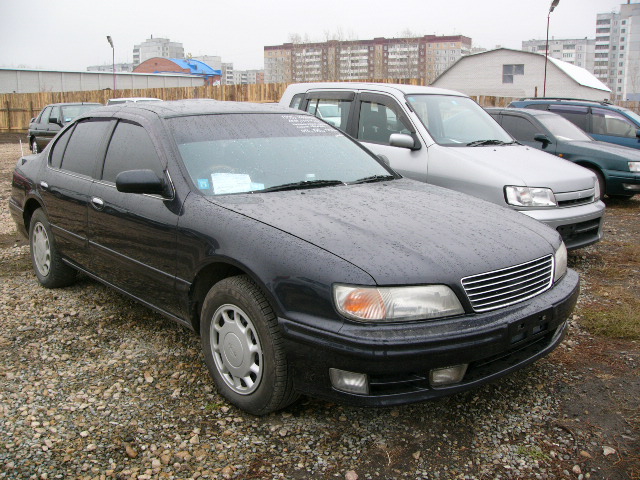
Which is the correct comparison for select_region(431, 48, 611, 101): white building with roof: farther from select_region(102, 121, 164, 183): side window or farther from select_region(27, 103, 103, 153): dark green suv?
select_region(102, 121, 164, 183): side window

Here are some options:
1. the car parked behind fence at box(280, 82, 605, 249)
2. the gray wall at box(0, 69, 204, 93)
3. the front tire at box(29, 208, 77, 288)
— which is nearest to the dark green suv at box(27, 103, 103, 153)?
the car parked behind fence at box(280, 82, 605, 249)

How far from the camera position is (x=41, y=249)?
5.27m

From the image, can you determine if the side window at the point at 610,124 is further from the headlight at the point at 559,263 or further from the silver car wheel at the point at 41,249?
the silver car wheel at the point at 41,249

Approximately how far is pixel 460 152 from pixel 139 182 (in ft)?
12.4

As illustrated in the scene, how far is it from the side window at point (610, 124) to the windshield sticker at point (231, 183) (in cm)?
1004

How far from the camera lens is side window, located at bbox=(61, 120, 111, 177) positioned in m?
4.45

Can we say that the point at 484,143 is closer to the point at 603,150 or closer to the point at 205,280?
the point at 603,150

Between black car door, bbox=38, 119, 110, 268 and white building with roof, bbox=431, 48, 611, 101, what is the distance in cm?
4692

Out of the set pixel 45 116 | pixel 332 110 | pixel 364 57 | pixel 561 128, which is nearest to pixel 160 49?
pixel 364 57

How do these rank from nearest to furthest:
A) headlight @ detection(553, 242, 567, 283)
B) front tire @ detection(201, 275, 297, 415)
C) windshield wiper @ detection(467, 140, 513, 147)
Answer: front tire @ detection(201, 275, 297, 415) → headlight @ detection(553, 242, 567, 283) → windshield wiper @ detection(467, 140, 513, 147)

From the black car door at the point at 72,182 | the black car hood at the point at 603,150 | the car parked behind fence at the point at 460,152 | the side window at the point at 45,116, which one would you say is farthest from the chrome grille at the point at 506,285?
the side window at the point at 45,116

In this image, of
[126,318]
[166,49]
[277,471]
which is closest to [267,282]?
[277,471]

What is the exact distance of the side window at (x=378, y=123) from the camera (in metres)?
6.84

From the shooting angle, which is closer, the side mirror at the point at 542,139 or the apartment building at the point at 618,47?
the side mirror at the point at 542,139
